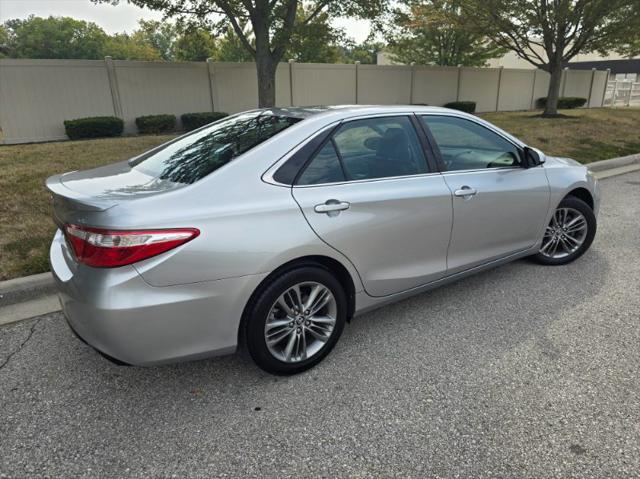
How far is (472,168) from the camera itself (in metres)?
3.57

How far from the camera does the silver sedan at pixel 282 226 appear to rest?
222 centimetres

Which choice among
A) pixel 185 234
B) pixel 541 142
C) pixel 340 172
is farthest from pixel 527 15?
pixel 185 234

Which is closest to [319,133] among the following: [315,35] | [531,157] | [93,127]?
[531,157]

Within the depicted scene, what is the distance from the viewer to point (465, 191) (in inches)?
133

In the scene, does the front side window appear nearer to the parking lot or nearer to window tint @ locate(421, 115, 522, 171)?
window tint @ locate(421, 115, 522, 171)

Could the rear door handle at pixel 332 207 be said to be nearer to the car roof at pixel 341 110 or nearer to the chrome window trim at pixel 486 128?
the car roof at pixel 341 110

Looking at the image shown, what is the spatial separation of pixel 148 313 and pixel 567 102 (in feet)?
92.8

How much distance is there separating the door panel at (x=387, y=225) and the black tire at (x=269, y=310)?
20 centimetres

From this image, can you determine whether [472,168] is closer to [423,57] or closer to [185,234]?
[185,234]

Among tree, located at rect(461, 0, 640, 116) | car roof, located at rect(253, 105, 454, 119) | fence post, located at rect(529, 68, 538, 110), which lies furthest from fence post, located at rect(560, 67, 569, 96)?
car roof, located at rect(253, 105, 454, 119)

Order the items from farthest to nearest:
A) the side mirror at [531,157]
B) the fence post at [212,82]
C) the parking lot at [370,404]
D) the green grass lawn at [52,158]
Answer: the fence post at [212,82] → the green grass lawn at [52,158] → the side mirror at [531,157] → the parking lot at [370,404]

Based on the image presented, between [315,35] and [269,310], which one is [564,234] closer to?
[269,310]

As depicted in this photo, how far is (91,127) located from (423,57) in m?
23.2

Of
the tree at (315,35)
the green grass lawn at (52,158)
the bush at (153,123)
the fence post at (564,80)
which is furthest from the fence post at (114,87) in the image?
the fence post at (564,80)
